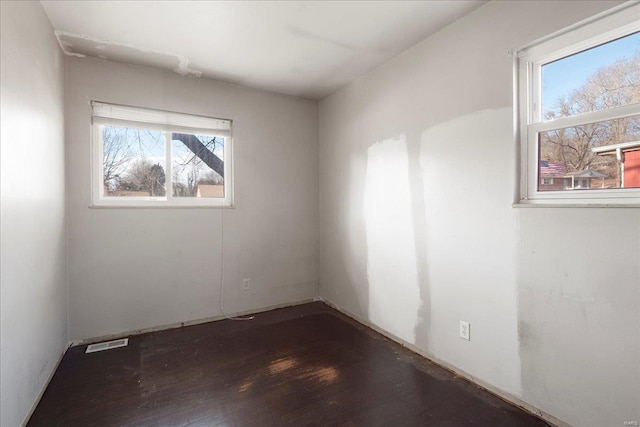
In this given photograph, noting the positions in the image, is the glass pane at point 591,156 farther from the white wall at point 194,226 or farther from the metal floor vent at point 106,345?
the metal floor vent at point 106,345

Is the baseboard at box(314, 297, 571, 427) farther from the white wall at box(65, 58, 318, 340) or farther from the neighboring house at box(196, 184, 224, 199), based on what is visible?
the neighboring house at box(196, 184, 224, 199)

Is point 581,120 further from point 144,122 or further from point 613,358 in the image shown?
point 144,122

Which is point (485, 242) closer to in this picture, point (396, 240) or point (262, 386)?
point (396, 240)

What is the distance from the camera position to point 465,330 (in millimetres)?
2117

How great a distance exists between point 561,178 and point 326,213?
2.38 meters

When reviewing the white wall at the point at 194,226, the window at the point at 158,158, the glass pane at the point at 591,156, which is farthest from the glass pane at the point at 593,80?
the window at the point at 158,158

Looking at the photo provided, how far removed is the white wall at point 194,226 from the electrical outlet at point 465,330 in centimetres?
200

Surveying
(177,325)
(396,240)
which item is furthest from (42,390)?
(396,240)

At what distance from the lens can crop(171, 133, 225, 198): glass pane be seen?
3092 mm

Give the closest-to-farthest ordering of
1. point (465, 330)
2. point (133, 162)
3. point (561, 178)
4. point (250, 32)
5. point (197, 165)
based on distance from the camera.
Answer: point (561, 178) → point (465, 330) → point (250, 32) → point (133, 162) → point (197, 165)

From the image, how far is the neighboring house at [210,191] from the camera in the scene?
10.5 ft

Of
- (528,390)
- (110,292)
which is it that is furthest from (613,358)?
(110,292)

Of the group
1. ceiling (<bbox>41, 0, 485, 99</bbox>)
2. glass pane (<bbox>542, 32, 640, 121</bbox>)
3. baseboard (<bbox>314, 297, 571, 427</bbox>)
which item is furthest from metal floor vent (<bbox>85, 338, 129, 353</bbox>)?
glass pane (<bbox>542, 32, 640, 121</bbox>)

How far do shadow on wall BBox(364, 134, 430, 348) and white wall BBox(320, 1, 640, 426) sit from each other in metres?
0.01
